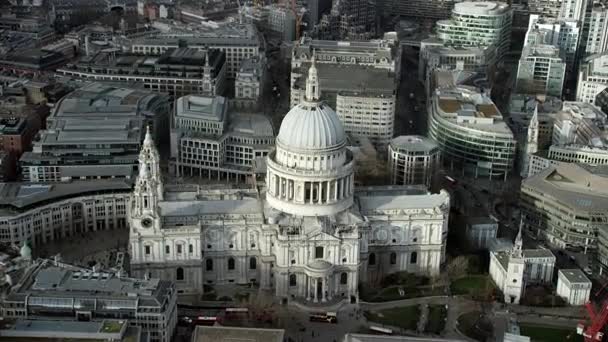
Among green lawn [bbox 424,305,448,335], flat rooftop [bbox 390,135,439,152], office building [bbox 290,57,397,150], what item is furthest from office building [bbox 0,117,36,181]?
green lawn [bbox 424,305,448,335]

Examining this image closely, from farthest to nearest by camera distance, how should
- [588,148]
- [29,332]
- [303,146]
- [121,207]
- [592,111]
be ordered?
1. [592,111]
2. [588,148]
3. [121,207]
4. [303,146]
5. [29,332]

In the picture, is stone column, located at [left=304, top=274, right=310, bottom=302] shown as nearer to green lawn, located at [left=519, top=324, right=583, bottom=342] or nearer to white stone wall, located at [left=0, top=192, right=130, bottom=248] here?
green lawn, located at [left=519, top=324, right=583, bottom=342]

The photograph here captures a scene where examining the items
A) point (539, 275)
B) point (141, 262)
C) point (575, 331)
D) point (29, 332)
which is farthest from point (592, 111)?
point (29, 332)

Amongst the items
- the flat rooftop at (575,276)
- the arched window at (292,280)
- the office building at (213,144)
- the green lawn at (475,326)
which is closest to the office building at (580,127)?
the flat rooftop at (575,276)

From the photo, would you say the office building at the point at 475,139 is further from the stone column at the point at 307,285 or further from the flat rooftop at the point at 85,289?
the flat rooftop at the point at 85,289

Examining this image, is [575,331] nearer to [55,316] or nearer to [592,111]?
[55,316]

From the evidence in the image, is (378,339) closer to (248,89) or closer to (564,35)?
(248,89)

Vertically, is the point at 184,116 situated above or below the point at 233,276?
above

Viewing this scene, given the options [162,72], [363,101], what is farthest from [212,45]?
[363,101]

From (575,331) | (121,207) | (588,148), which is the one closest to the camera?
(575,331)
